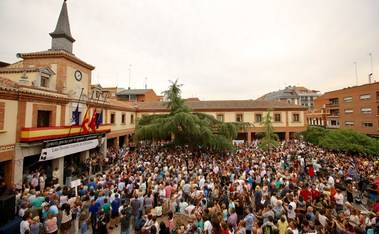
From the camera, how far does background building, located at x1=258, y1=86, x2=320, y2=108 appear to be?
59375 millimetres

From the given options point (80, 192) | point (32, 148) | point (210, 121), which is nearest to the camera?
point (80, 192)

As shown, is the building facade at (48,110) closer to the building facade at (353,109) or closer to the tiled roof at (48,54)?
the tiled roof at (48,54)

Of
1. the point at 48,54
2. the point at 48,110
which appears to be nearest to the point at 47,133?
the point at 48,110

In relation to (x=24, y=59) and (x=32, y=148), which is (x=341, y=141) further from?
(x=24, y=59)

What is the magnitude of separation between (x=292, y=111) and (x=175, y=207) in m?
24.8

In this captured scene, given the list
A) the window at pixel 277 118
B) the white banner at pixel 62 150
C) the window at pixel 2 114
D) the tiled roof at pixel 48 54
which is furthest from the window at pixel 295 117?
the window at pixel 2 114

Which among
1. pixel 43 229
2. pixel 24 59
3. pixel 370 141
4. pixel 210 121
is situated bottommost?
pixel 43 229

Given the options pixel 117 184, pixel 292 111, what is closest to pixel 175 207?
pixel 117 184

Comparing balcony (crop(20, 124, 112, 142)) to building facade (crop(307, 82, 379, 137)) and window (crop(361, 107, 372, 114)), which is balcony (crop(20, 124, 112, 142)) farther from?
window (crop(361, 107, 372, 114))

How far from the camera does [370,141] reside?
19.8 metres

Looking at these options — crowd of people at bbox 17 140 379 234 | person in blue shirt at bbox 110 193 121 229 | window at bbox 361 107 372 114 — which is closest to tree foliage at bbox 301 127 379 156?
crowd of people at bbox 17 140 379 234

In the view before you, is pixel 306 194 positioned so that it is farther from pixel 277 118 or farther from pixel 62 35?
pixel 277 118

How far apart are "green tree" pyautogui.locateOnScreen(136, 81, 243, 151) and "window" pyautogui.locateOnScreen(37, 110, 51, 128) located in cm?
668

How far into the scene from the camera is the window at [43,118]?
12.1m
